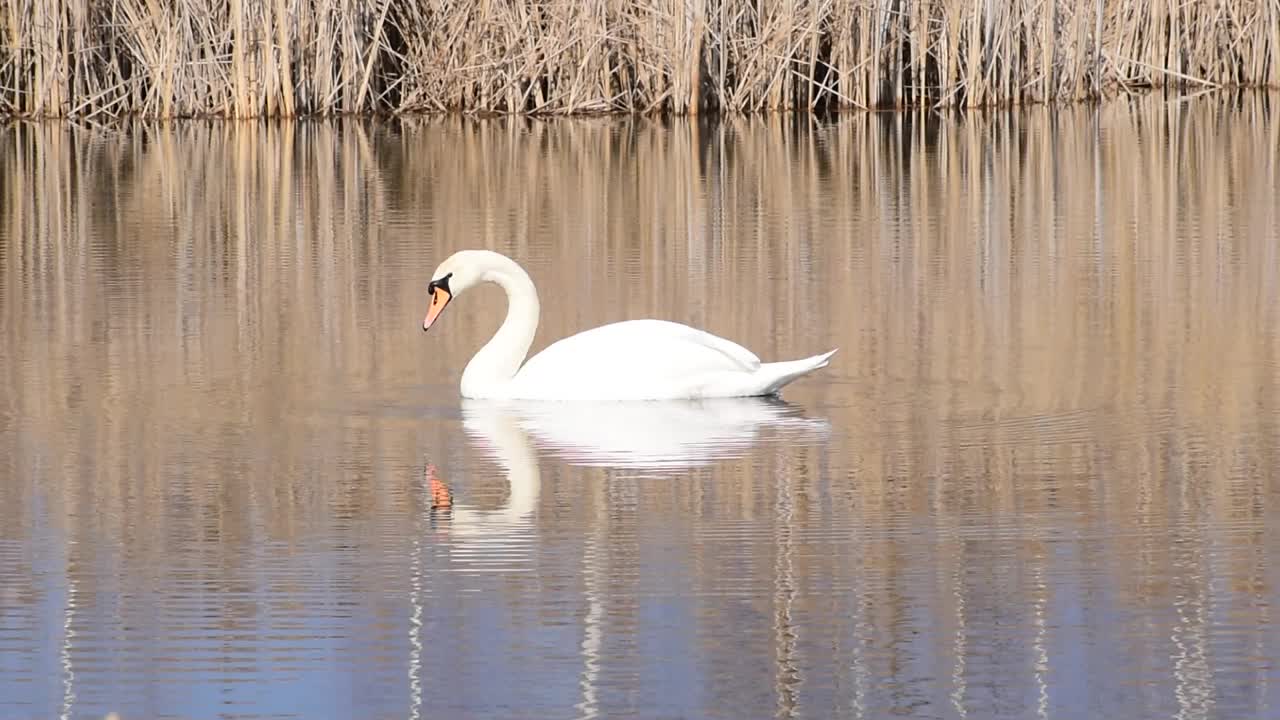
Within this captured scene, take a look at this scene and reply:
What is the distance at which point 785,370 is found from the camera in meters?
7.59

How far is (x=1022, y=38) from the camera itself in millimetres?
21234

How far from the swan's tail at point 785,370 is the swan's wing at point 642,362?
96 millimetres

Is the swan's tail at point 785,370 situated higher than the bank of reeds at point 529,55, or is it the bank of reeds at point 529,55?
the bank of reeds at point 529,55

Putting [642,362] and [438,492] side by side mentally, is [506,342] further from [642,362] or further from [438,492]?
[438,492]

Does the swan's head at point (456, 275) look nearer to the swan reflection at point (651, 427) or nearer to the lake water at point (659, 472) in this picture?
the lake water at point (659, 472)

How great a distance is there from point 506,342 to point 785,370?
99cm

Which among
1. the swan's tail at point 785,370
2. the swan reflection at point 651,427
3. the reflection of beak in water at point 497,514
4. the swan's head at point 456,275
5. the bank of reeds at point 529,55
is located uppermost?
the bank of reeds at point 529,55

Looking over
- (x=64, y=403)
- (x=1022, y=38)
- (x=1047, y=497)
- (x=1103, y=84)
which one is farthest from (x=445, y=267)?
(x=1103, y=84)

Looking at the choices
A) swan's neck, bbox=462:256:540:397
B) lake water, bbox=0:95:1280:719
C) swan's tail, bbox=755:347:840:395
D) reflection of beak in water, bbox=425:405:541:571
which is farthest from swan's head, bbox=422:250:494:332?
swan's tail, bbox=755:347:840:395

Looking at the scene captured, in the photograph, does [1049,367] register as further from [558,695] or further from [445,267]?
[558,695]

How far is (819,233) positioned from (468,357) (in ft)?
12.7

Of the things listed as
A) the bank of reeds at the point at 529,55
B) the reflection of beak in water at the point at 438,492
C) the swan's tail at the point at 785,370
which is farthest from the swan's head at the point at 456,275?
the bank of reeds at the point at 529,55

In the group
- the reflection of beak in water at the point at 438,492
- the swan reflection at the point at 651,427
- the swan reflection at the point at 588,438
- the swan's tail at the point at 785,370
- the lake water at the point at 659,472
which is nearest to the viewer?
the lake water at the point at 659,472

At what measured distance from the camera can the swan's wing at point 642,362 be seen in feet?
25.1
